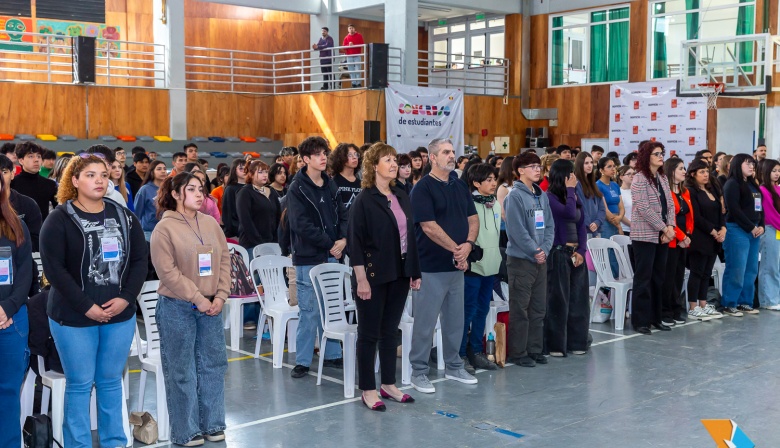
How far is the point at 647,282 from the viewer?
8.00 meters

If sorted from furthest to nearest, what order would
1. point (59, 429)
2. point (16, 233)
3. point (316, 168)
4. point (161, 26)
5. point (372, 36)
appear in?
point (372, 36), point (161, 26), point (316, 168), point (59, 429), point (16, 233)

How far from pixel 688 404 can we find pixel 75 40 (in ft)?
45.7

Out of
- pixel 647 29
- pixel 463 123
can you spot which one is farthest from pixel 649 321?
pixel 647 29

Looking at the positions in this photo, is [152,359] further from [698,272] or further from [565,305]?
[698,272]

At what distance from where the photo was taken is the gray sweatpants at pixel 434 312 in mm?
6066

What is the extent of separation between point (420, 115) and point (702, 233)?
966cm

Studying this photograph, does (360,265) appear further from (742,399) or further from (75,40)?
(75,40)

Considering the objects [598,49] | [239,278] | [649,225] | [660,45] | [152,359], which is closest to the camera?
[152,359]

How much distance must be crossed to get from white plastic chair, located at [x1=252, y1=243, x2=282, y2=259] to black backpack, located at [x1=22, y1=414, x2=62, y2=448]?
3394 mm

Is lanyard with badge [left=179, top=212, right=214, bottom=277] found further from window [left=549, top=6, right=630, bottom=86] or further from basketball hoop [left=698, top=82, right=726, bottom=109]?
window [left=549, top=6, right=630, bottom=86]

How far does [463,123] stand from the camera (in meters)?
19.1

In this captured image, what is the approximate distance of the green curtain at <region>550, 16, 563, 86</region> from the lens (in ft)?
70.1

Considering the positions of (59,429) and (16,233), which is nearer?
(16,233)

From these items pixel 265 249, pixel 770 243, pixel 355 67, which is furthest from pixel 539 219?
pixel 355 67
